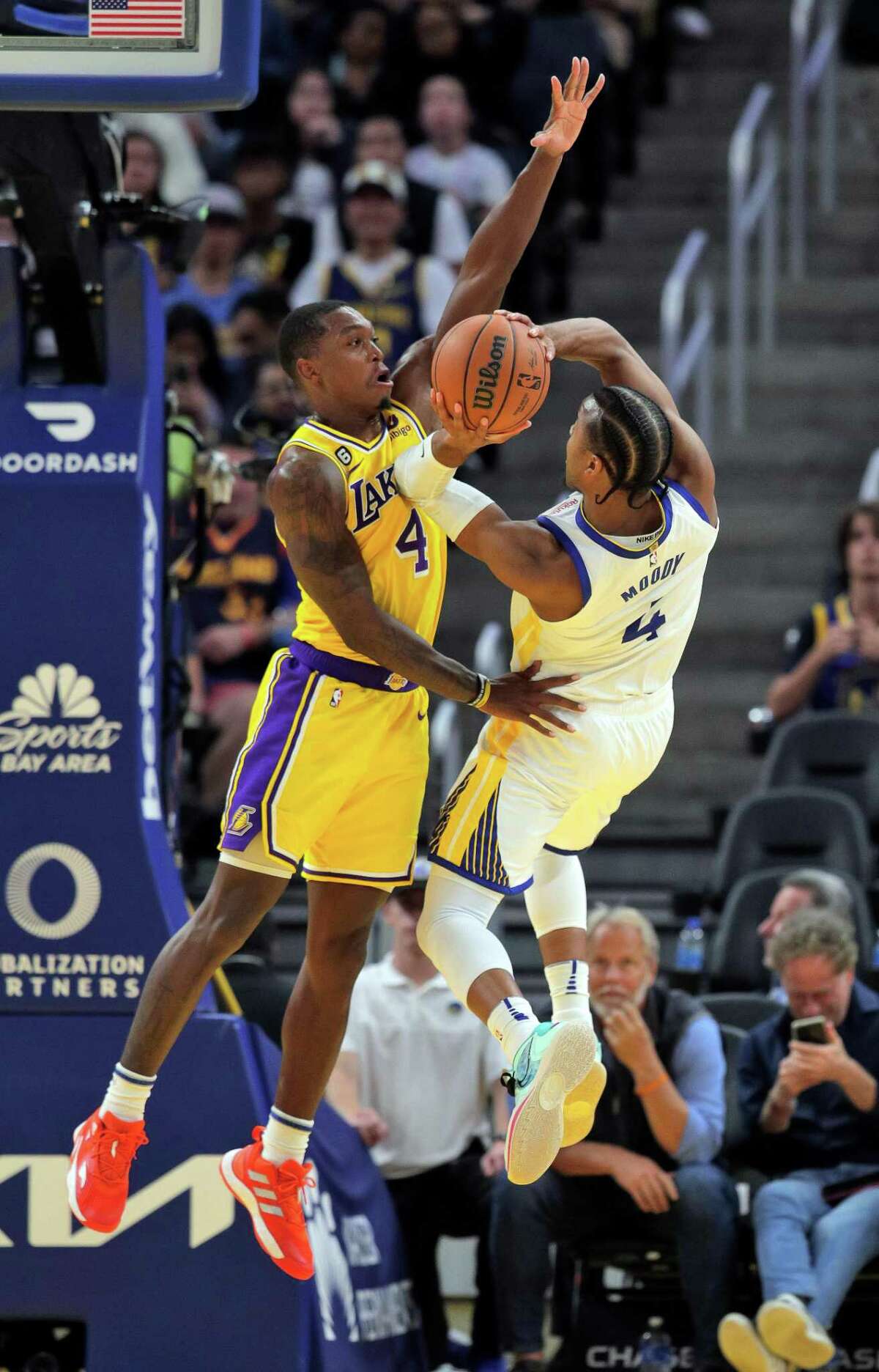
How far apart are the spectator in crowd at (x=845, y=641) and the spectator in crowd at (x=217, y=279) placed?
12.4 feet

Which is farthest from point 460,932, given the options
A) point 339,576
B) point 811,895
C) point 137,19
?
point 811,895

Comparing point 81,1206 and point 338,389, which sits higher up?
point 338,389

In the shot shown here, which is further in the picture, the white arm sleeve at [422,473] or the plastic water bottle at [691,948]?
the plastic water bottle at [691,948]

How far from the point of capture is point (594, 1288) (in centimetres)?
798

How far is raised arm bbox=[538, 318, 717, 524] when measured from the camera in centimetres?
600

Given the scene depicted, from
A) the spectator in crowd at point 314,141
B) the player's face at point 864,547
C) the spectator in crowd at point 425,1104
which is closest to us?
the spectator in crowd at point 425,1104

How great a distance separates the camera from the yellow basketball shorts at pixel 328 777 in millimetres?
5875

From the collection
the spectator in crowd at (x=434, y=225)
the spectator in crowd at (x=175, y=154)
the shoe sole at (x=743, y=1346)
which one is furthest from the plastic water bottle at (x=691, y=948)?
the spectator in crowd at (x=175, y=154)

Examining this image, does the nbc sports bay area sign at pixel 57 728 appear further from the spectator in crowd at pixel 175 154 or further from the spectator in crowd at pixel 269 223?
the spectator in crowd at pixel 175 154

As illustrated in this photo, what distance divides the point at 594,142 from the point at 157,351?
279 inches

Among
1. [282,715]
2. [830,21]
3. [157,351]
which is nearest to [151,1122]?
[282,715]

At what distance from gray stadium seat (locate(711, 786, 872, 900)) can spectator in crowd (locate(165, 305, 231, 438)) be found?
322cm

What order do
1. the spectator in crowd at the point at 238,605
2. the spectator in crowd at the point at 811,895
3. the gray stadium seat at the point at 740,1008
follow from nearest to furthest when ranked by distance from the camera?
1. the spectator in crowd at the point at 811,895
2. the gray stadium seat at the point at 740,1008
3. the spectator in crowd at the point at 238,605

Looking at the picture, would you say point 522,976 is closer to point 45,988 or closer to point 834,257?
point 45,988
